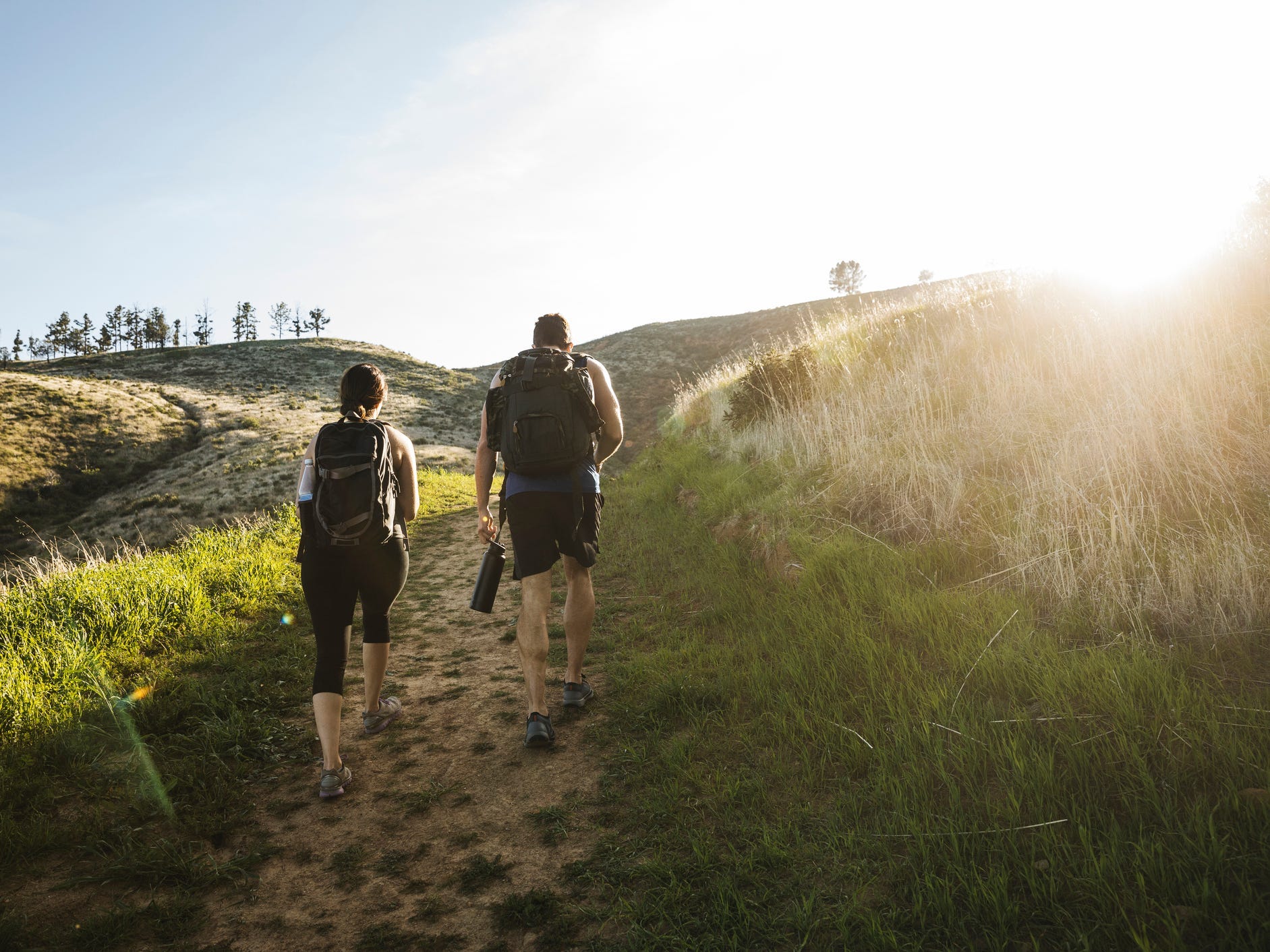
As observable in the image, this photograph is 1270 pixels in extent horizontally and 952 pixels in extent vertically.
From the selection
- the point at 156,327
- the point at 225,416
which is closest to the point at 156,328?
the point at 156,327

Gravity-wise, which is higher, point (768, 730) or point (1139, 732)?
point (1139, 732)

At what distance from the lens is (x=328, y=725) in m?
3.22

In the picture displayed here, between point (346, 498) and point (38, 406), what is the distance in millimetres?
46482

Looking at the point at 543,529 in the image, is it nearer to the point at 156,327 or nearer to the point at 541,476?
the point at 541,476

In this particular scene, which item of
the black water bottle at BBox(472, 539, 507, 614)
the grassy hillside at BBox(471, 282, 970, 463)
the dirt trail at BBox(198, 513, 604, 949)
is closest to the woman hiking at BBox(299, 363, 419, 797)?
the dirt trail at BBox(198, 513, 604, 949)

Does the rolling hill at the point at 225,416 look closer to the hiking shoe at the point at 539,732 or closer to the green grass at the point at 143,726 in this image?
the hiking shoe at the point at 539,732

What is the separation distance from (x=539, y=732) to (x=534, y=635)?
1.79 feet

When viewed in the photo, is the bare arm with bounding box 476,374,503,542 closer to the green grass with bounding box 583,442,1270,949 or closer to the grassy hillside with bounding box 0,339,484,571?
the green grass with bounding box 583,442,1270,949

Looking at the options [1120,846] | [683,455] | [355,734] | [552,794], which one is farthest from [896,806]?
[683,455]

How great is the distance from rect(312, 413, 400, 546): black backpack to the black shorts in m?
0.71

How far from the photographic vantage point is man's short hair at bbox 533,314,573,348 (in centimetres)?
379

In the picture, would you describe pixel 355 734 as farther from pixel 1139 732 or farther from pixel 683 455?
pixel 683 455

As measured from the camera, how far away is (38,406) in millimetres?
35219

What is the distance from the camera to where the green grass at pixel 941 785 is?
1.75 m
